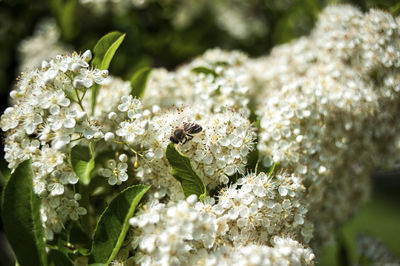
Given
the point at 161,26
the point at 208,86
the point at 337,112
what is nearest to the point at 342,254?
the point at 337,112

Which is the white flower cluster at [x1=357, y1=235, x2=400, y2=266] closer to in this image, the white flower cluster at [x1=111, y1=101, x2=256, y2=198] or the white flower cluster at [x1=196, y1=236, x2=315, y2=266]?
the white flower cluster at [x1=196, y1=236, x2=315, y2=266]

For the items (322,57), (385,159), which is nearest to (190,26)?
(322,57)

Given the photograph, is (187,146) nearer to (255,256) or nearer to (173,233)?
(173,233)

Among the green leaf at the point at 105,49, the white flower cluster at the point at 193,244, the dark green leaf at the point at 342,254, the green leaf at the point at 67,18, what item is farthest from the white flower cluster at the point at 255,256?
the green leaf at the point at 67,18

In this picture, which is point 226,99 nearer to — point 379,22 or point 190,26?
point 379,22

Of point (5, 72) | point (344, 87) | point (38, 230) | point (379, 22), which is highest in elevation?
point (379, 22)

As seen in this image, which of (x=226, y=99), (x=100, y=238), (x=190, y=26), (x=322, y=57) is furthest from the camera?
(x=190, y=26)

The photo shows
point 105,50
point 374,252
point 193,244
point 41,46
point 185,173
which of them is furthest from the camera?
point 41,46
